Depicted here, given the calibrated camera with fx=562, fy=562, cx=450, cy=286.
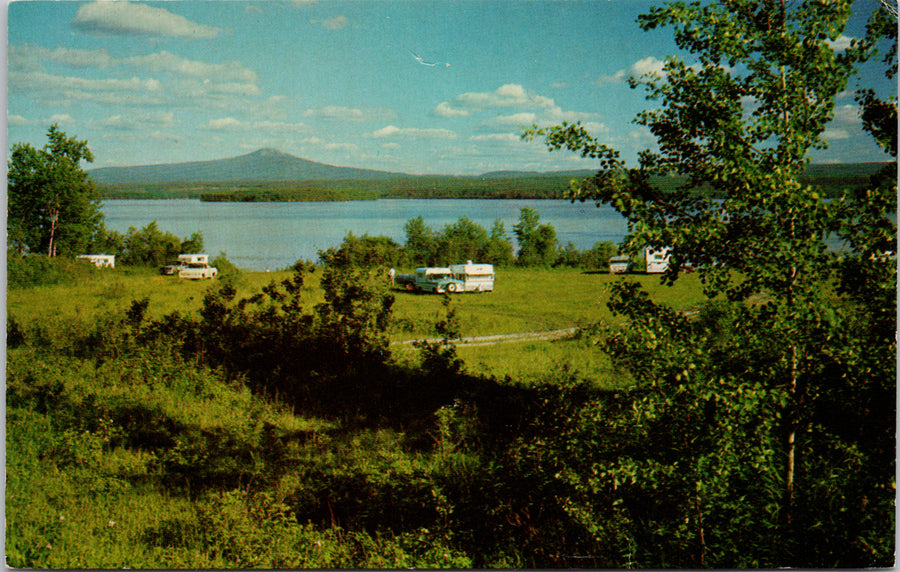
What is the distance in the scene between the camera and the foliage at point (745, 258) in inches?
133

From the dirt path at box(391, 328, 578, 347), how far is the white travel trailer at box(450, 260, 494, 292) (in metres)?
0.61

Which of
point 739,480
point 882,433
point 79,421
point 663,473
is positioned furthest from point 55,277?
point 882,433

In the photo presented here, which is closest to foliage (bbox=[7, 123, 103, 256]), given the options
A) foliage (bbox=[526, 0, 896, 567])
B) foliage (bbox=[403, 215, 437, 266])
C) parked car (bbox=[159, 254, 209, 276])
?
parked car (bbox=[159, 254, 209, 276])

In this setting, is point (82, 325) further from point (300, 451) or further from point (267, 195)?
point (300, 451)

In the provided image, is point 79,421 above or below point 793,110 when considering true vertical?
below

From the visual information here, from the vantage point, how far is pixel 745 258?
340 cm

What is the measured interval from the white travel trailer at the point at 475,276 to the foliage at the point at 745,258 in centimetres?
273

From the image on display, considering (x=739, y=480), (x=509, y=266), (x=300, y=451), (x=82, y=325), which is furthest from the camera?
(x=82, y=325)

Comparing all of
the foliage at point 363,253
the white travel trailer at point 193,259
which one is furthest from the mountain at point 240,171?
the white travel trailer at point 193,259

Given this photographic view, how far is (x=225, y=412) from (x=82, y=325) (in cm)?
220

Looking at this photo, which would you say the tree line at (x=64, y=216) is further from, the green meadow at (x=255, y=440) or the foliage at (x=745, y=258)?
the foliage at (x=745, y=258)

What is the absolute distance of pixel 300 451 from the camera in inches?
231

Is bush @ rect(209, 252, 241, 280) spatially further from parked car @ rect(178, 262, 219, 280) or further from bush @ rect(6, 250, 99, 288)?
bush @ rect(6, 250, 99, 288)

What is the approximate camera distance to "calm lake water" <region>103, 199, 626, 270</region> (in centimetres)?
619
